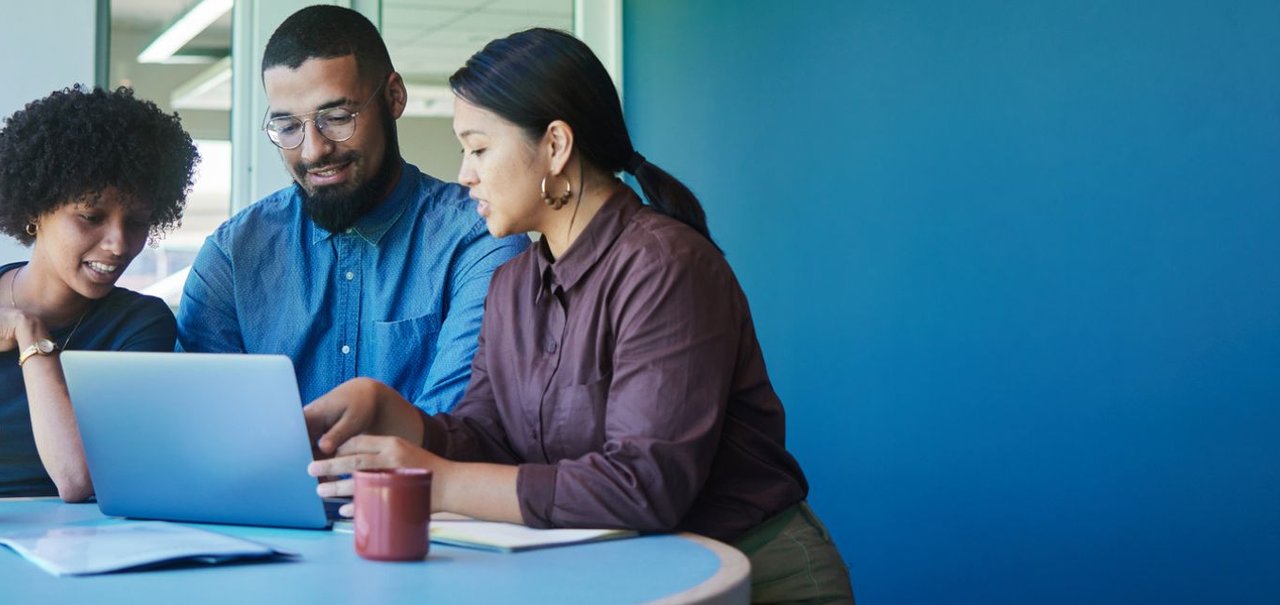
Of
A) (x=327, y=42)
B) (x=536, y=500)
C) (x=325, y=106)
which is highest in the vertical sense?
(x=327, y=42)

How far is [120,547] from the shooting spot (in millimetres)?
1289

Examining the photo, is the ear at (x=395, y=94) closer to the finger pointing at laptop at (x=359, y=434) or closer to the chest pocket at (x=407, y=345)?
the chest pocket at (x=407, y=345)

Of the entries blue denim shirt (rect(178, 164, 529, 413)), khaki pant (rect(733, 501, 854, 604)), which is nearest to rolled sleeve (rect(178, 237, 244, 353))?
blue denim shirt (rect(178, 164, 529, 413))

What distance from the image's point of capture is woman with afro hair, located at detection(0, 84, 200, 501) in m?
1.93

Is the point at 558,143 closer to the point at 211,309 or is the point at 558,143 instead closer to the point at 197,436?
the point at 197,436

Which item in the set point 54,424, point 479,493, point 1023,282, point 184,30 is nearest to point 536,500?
point 479,493

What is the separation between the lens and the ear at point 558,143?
176 cm

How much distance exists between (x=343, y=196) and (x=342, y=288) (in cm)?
15

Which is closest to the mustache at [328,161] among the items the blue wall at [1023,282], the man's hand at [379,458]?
the man's hand at [379,458]

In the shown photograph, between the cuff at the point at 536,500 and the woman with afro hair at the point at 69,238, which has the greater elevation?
the woman with afro hair at the point at 69,238

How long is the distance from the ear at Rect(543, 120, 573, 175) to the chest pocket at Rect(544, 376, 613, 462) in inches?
11.6

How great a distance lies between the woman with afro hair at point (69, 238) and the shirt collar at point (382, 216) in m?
0.26

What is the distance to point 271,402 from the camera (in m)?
1.38

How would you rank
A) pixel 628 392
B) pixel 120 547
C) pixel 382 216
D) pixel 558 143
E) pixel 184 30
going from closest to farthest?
pixel 120 547, pixel 628 392, pixel 558 143, pixel 382 216, pixel 184 30
